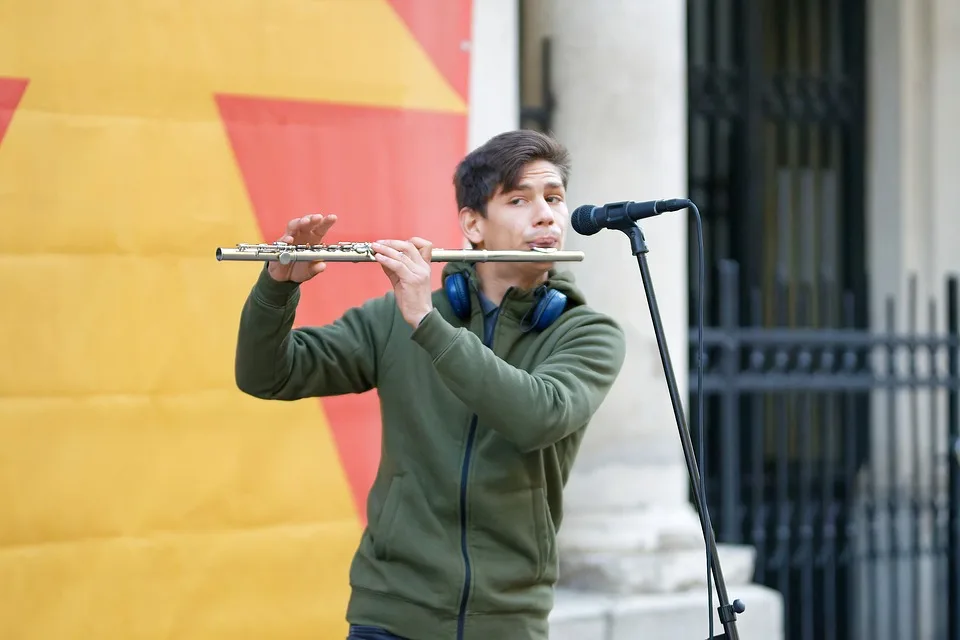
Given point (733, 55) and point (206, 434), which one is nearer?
point (206, 434)

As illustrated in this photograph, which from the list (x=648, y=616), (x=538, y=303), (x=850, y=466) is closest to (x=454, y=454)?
(x=538, y=303)

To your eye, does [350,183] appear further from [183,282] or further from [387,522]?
[387,522]

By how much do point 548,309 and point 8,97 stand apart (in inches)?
69.7

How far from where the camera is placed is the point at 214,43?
12.1 feet

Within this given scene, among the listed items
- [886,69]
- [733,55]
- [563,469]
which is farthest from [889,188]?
[563,469]

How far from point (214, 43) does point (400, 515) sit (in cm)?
180

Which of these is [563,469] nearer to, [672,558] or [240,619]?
[240,619]

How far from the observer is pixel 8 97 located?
11.3ft

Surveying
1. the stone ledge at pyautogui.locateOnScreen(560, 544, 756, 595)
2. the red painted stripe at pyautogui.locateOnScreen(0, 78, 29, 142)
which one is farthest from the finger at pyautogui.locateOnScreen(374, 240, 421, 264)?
the stone ledge at pyautogui.locateOnScreen(560, 544, 756, 595)

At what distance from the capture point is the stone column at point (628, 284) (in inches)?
175

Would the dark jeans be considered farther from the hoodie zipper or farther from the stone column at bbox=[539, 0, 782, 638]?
the stone column at bbox=[539, 0, 782, 638]

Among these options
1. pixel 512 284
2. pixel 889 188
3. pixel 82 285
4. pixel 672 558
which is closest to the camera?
pixel 512 284

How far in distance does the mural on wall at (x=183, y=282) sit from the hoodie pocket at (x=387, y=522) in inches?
52.7

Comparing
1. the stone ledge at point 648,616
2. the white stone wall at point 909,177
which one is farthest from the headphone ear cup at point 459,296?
the white stone wall at point 909,177
